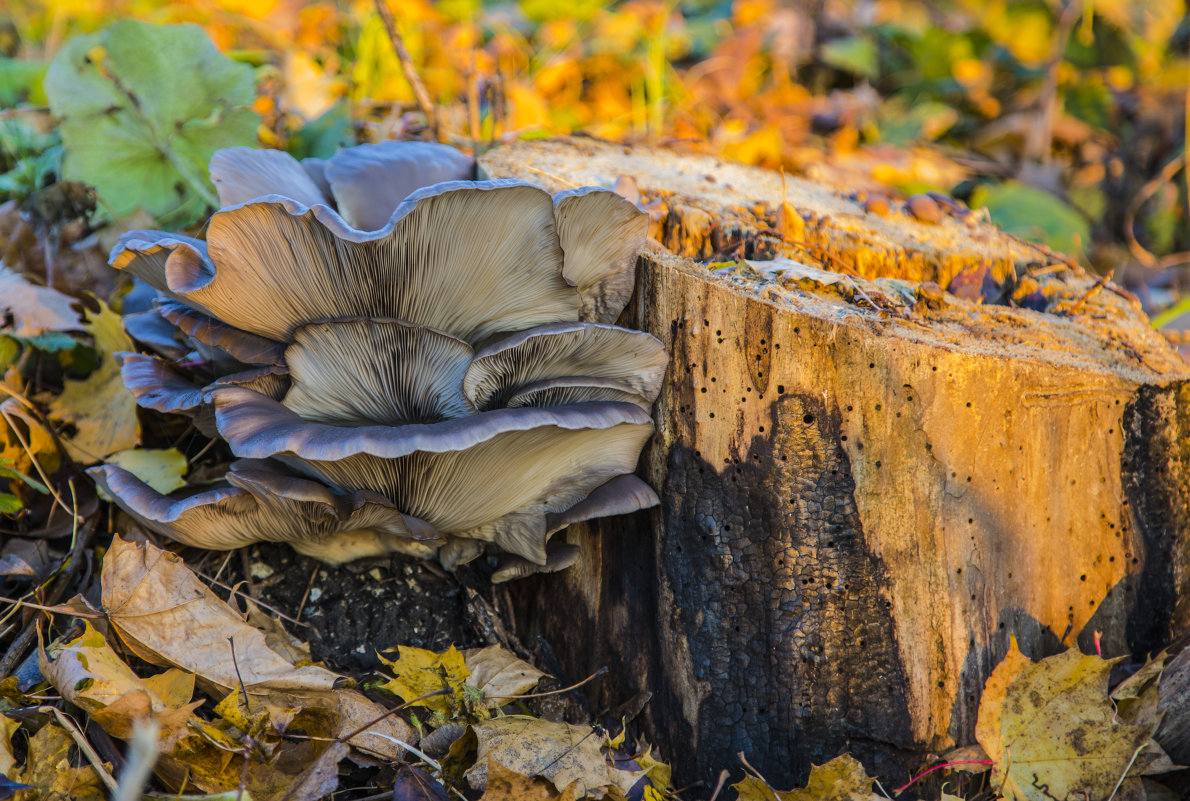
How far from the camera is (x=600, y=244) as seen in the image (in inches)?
86.0

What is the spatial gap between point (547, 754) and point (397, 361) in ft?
3.68

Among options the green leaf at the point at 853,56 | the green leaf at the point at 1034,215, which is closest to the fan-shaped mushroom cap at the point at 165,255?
the green leaf at the point at 1034,215

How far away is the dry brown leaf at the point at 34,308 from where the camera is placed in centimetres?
274

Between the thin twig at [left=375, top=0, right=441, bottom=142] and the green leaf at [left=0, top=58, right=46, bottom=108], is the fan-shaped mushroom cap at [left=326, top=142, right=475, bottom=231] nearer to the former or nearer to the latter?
the thin twig at [left=375, top=0, right=441, bottom=142]

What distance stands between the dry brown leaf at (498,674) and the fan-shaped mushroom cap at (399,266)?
975mm

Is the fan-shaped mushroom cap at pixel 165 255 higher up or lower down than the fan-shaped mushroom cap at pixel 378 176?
Result: lower down

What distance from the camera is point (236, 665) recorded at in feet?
6.68

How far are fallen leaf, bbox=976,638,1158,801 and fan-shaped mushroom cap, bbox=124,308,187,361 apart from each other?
2.61 m

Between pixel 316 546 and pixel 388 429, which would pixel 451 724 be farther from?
pixel 388 429

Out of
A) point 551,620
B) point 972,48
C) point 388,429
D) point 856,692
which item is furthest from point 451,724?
point 972,48

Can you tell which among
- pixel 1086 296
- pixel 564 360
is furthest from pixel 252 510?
pixel 1086 296

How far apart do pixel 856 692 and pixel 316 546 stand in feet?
5.56

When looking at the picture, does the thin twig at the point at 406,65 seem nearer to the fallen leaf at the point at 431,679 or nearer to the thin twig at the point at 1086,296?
the fallen leaf at the point at 431,679

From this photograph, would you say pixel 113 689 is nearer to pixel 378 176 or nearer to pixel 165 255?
pixel 165 255
